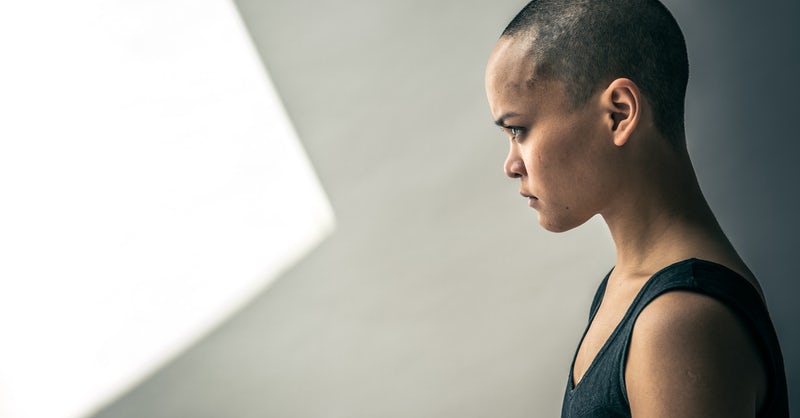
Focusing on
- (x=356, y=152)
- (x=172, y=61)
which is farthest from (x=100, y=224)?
(x=356, y=152)

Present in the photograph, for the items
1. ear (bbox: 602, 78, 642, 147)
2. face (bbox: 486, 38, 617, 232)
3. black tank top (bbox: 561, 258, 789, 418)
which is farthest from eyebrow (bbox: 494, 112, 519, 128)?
black tank top (bbox: 561, 258, 789, 418)

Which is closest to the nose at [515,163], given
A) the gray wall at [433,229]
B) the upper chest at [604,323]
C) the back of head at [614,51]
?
the back of head at [614,51]

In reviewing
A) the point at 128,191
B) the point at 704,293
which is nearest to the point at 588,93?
the point at 704,293

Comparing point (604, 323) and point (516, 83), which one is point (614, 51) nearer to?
point (516, 83)

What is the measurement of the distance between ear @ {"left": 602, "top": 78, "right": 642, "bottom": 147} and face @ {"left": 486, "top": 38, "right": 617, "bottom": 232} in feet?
0.03

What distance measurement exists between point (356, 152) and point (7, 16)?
799mm

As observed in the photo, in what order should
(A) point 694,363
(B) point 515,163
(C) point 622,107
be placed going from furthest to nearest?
(B) point 515,163 → (C) point 622,107 → (A) point 694,363

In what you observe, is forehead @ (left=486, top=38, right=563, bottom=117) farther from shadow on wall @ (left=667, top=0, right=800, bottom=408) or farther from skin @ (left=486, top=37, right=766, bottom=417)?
shadow on wall @ (left=667, top=0, right=800, bottom=408)

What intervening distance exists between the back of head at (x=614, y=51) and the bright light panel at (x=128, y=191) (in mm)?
793

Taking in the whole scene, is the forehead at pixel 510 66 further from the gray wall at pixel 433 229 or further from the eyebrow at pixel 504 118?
the gray wall at pixel 433 229

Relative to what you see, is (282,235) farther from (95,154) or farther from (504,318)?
(504,318)

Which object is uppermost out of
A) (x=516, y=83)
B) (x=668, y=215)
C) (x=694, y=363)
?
(x=516, y=83)

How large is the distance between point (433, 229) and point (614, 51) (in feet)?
2.57

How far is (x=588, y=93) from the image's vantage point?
874 millimetres
